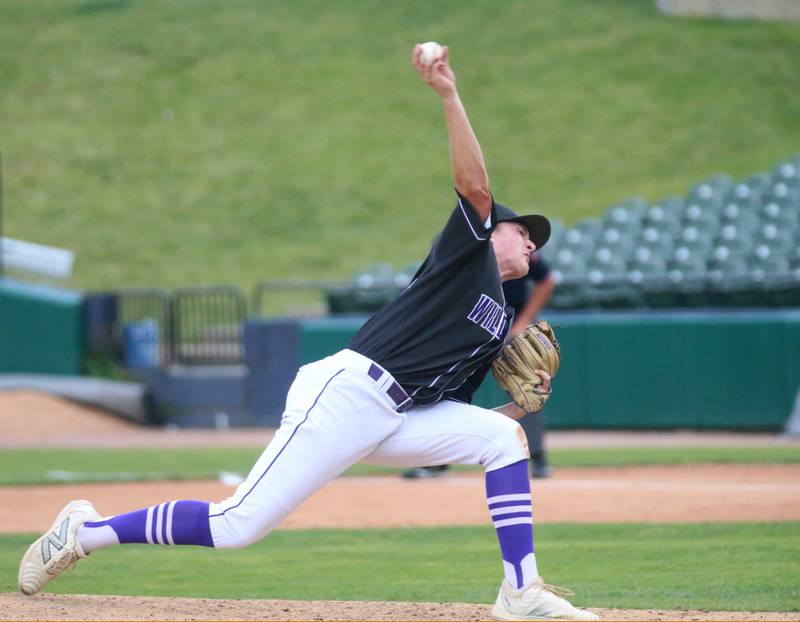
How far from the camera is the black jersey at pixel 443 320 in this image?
15.2ft

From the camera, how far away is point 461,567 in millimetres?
6781

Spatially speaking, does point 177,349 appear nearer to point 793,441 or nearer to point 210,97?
point 793,441

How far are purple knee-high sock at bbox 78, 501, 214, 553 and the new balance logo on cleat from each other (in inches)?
2.5

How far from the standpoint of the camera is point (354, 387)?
4.63 metres

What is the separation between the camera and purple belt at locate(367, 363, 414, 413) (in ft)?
15.2

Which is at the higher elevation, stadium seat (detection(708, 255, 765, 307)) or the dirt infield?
the dirt infield

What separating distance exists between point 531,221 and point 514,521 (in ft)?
3.71

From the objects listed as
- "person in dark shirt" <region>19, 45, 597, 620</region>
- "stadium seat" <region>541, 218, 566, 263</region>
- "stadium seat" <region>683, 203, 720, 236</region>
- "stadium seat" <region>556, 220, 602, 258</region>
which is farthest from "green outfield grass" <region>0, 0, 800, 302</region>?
"person in dark shirt" <region>19, 45, 597, 620</region>

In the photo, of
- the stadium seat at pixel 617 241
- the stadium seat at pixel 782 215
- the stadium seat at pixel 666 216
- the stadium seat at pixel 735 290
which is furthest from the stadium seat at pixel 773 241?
the stadium seat at pixel 617 241

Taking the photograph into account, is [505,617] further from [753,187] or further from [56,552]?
[753,187]

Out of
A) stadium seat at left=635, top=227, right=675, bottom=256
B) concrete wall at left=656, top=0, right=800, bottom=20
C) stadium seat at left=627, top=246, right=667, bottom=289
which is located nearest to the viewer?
stadium seat at left=627, top=246, right=667, bottom=289

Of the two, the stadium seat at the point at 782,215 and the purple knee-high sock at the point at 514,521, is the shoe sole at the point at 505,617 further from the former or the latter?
the stadium seat at the point at 782,215

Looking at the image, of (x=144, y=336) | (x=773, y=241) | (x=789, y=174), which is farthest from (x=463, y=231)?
(x=789, y=174)

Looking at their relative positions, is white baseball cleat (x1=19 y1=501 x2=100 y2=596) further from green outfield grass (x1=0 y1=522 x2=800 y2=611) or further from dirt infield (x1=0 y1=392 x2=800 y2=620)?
green outfield grass (x1=0 y1=522 x2=800 y2=611)
